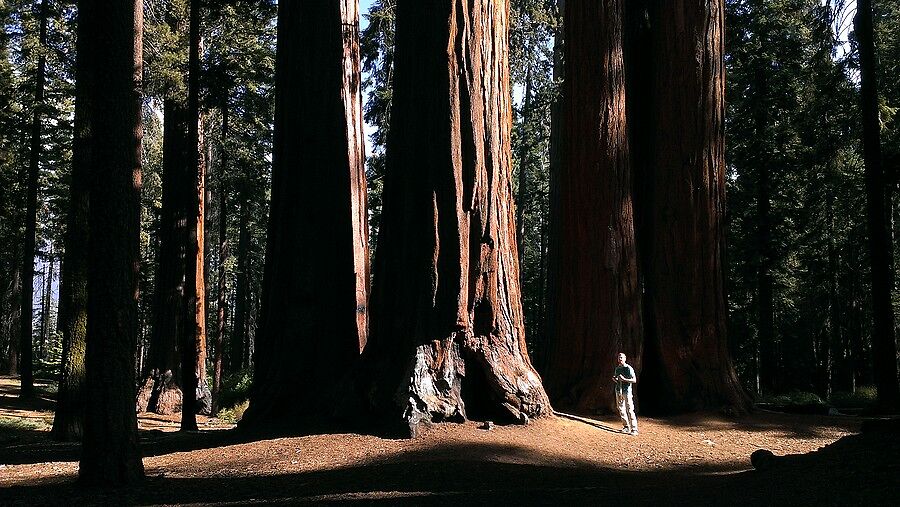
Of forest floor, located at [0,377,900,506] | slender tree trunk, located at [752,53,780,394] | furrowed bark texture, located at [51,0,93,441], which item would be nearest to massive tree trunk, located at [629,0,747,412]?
forest floor, located at [0,377,900,506]

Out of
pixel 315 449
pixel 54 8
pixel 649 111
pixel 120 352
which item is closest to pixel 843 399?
pixel 649 111

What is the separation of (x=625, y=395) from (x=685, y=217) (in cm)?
398

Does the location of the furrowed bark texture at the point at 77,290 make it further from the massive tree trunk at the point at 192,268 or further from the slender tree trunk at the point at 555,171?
the slender tree trunk at the point at 555,171

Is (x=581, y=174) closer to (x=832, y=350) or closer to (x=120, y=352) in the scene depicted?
(x=120, y=352)

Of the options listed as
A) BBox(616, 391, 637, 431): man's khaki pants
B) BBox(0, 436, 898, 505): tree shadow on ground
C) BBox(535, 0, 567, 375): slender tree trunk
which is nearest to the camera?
BBox(0, 436, 898, 505): tree shadow on ground

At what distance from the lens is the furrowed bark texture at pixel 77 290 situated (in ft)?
39.5

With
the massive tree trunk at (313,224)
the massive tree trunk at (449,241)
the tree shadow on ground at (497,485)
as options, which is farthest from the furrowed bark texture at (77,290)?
the massive tree trunk at (449,241)

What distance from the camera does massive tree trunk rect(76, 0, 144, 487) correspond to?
24.6ft

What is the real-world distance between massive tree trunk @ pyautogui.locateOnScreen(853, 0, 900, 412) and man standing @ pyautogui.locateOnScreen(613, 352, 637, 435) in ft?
20.7

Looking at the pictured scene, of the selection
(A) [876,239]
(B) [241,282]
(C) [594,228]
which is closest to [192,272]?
(C) [594,228]

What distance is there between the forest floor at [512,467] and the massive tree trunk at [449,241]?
0.55 meters

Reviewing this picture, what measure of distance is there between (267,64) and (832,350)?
3597 cm

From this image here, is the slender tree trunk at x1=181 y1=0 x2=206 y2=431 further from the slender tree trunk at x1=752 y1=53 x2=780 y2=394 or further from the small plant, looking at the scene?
the slender tree trunk at x1=752 y1=53 x2=780 y2=394

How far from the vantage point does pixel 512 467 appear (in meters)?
8.24
